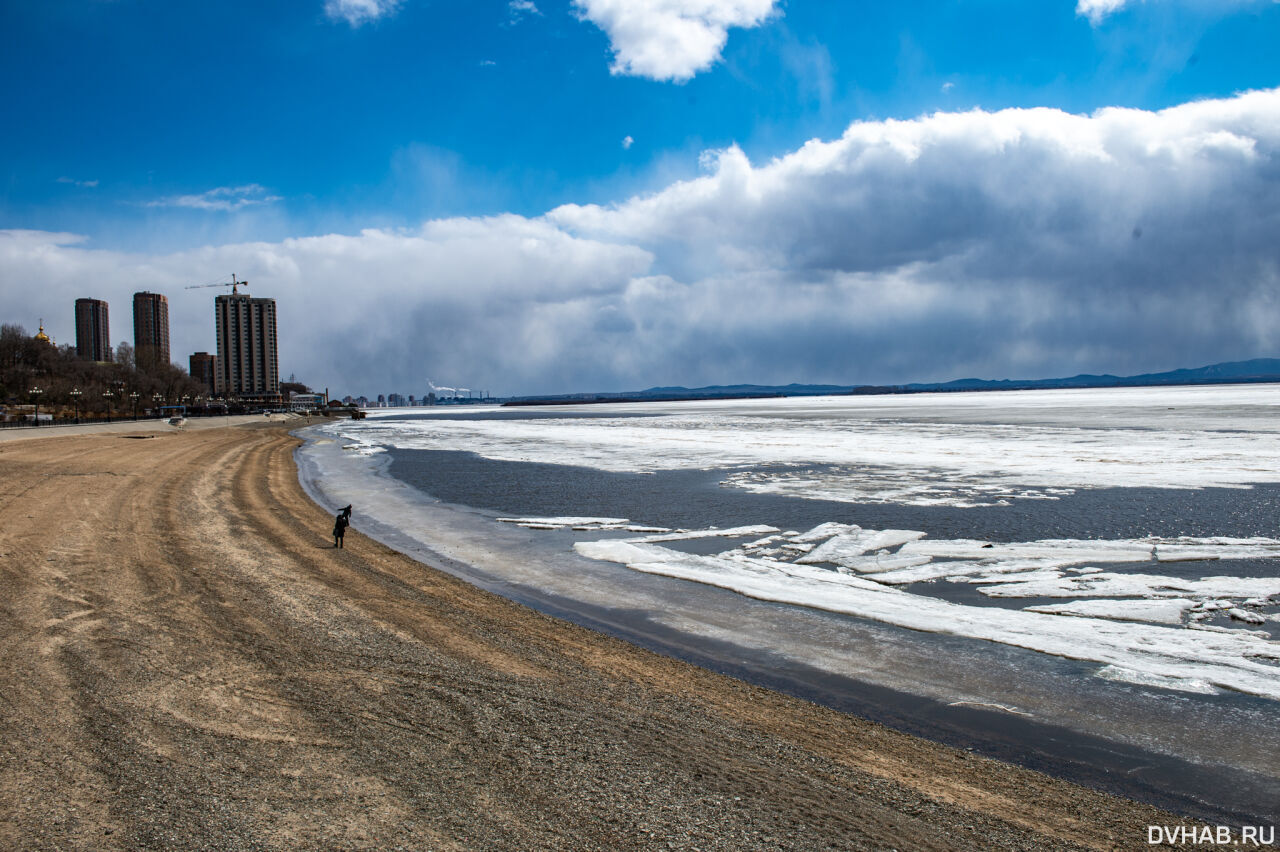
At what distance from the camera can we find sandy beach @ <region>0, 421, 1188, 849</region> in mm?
3844

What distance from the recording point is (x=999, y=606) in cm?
879

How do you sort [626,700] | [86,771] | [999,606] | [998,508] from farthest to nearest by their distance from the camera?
1. [998,508]
2. [999,606]
3. [626,700]
4. [86,771]

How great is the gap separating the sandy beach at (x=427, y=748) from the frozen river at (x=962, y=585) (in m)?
0.78

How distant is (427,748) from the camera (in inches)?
187

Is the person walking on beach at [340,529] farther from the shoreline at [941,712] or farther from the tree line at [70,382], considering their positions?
the tree line at [70,382]

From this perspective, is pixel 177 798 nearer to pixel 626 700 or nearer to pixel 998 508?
pixel 626 700

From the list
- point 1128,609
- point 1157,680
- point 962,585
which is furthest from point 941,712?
point 962,585

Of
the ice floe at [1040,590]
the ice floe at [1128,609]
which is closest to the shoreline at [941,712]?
the ice floe at [1040,590]

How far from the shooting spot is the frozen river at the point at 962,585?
5.52 metres

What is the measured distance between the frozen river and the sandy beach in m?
0.78

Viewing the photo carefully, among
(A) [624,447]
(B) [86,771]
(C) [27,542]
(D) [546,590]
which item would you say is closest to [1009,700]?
(D) [546,590]

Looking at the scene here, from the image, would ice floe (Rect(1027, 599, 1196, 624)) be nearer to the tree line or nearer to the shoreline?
the shoreline

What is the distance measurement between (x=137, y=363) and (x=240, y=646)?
19817 centimetres

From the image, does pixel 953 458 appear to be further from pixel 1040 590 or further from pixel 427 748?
pixel 427 748
